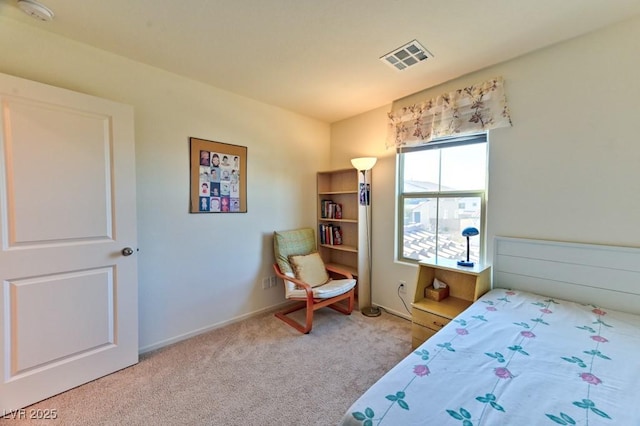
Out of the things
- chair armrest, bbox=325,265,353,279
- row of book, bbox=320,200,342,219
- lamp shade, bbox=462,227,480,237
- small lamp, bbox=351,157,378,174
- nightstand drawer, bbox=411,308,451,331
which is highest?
small lamp, bbox=351,157,378,174

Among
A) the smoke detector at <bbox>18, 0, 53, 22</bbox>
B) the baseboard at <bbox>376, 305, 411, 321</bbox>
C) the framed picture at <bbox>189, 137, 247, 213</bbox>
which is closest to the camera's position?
the smoke detector at <bbox>18, 0, 53, 22</bbox>

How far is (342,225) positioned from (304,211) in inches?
A: 21.5

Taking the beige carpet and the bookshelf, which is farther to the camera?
the bookshelf

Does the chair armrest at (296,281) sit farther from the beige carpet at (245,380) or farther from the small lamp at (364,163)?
the small lamp at (364,163)

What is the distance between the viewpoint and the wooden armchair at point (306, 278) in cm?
256

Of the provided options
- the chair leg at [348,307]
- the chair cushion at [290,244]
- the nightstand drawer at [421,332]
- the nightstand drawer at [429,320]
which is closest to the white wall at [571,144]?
the nightstand drawer at [429,320]

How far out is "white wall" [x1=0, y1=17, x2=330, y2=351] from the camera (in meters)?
1.83

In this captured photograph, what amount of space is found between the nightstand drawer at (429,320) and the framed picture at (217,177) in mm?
1959

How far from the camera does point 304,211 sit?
11.0 ft

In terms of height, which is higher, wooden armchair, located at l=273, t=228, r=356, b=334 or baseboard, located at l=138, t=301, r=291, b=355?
wooden armchair, located at l=273, t=228, r=356, b=334

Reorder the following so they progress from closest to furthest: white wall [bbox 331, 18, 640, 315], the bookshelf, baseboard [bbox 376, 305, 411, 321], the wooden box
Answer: white wall [bbox 331, 18, 640, 315]
the wooden box
baseboard [bbox 376, 305, 411, 321]
the bookshelf

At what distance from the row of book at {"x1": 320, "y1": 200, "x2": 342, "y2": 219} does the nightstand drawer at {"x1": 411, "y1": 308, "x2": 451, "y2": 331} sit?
5.21 ft

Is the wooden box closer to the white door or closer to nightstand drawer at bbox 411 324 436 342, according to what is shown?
nightstand drawer at bbox 411 324 436 342

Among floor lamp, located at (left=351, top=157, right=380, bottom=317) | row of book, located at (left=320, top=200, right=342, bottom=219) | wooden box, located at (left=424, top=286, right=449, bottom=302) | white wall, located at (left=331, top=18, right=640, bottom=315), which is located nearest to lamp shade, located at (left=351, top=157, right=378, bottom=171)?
floor lamp, located at (left=351, top=157, right=380, bottom=317)
